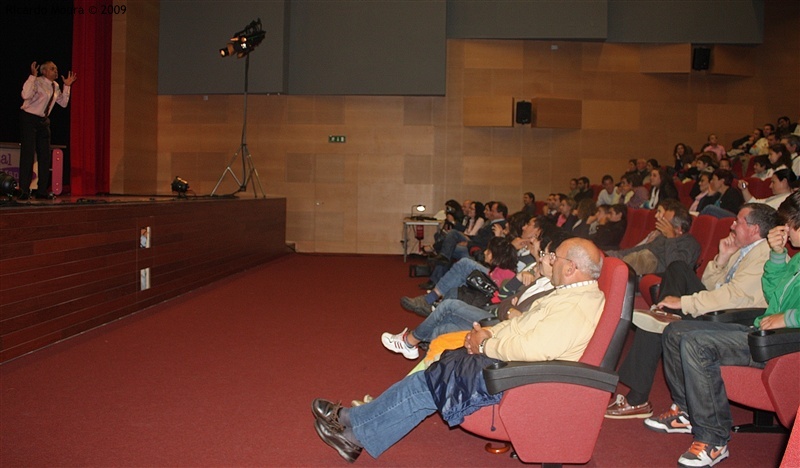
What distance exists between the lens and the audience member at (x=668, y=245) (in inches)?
196

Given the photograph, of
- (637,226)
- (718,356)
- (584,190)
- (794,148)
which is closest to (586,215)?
(637,226)

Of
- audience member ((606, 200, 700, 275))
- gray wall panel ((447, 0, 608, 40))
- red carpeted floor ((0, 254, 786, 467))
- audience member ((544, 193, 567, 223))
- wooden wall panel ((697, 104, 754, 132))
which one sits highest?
gray wall panel ((447, 0, 608, 40))

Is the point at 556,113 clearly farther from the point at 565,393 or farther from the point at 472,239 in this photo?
the point at 565,393

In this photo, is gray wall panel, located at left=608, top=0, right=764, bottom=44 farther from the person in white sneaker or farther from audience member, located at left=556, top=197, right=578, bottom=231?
the person in white sneaker

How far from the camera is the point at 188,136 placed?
41.0 ft

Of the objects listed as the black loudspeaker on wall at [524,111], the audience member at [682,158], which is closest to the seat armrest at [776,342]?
the audience member at [682,158]

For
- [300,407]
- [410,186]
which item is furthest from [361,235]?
[300,407]

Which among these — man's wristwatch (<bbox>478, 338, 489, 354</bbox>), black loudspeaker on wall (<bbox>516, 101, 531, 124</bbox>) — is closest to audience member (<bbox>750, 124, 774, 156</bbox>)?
black loudspeaker on wall (<bbox>516, 101, 531, 124</bbox>)

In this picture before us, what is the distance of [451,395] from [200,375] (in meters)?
2.05

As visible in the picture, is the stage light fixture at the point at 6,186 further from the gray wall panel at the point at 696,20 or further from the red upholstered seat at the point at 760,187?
the gray wall panel at the point at 696,20

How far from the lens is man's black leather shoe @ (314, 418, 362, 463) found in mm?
2908

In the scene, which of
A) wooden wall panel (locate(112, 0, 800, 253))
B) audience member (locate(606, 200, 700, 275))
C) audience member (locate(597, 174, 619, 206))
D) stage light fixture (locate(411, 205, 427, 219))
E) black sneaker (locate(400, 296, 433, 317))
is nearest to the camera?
audience member (locate(606, 200, 700, 275))

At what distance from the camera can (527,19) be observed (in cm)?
1197

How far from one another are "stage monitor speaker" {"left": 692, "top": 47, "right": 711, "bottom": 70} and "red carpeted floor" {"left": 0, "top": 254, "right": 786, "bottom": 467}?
331 inches
